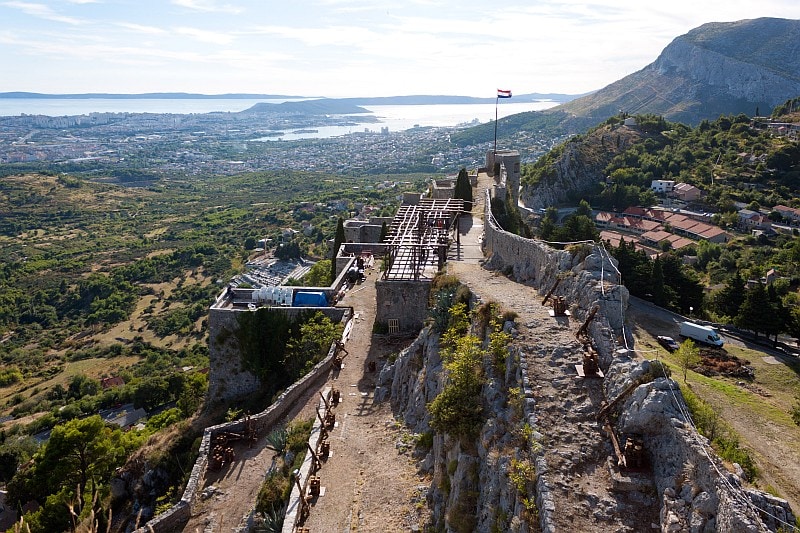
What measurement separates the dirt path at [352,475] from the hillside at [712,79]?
157266 mm

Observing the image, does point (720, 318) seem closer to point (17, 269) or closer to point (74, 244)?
point (17, 269)

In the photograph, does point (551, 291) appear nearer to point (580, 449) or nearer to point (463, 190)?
point (580, 449)

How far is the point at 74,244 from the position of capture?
98.4 metres

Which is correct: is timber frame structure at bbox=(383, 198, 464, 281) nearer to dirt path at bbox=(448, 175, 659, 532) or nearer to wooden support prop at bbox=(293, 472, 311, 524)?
dirt path at bbox=(448, 175, 659, 532)

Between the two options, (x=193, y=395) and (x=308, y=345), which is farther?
(x=193, y=395)

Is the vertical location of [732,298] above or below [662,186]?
below

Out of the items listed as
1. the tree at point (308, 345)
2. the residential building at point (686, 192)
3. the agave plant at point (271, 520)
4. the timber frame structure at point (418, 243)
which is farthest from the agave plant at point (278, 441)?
the residential building at point (686, 192)

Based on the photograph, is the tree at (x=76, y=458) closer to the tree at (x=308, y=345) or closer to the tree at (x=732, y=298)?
the tree at (x=308, y=345)

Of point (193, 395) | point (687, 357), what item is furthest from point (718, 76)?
point (193, 395)

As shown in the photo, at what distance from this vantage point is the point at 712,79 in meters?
164

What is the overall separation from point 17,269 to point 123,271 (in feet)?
60.7

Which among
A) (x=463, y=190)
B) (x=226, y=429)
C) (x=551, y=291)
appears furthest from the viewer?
(x=463, y=190)

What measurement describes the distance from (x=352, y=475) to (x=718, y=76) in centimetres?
18968

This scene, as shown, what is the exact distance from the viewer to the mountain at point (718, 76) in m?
150
